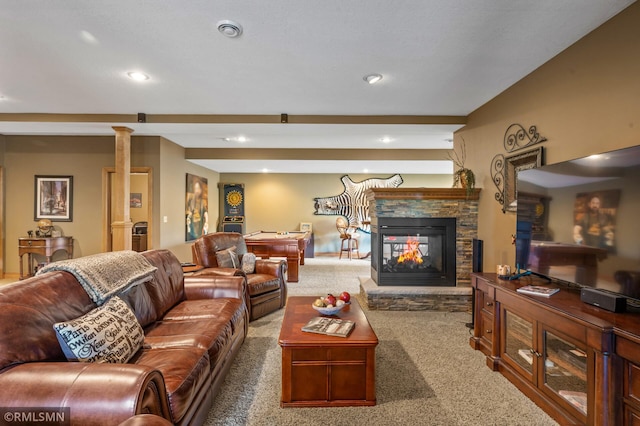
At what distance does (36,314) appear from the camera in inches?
54.5

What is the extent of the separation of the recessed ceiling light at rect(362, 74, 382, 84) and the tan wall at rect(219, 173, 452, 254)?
5650mm

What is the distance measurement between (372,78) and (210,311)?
8.55ft

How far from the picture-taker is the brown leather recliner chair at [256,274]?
11.2 ft

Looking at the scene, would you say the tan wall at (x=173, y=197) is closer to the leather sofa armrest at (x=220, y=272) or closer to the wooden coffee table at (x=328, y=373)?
the leather sofa armrest at (x=220, y=272)

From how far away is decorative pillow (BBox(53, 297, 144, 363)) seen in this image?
1366 millimetres

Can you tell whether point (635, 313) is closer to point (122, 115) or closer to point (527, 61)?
point (527, 61)

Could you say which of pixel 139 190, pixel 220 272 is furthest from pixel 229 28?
pixel 139 190

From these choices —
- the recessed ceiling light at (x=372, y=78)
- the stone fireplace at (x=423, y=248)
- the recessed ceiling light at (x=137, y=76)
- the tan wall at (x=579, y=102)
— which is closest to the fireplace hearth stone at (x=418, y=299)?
the stone fireplace at (x=423, y=248)

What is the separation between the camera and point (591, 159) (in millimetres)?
1855

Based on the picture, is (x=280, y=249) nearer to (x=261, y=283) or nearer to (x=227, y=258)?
(x=227, y=258)

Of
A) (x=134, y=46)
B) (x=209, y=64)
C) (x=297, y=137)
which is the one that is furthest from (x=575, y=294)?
(x=297, y=137)

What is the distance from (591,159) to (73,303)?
10.3 feet

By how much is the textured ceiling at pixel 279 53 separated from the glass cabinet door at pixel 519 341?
2.13 metres

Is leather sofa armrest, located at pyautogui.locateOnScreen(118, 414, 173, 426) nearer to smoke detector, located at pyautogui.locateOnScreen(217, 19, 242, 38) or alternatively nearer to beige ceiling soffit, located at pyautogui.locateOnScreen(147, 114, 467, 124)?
smoke detector, located at pyautogui.locateOnScreen(217, 19, 242, 38)
